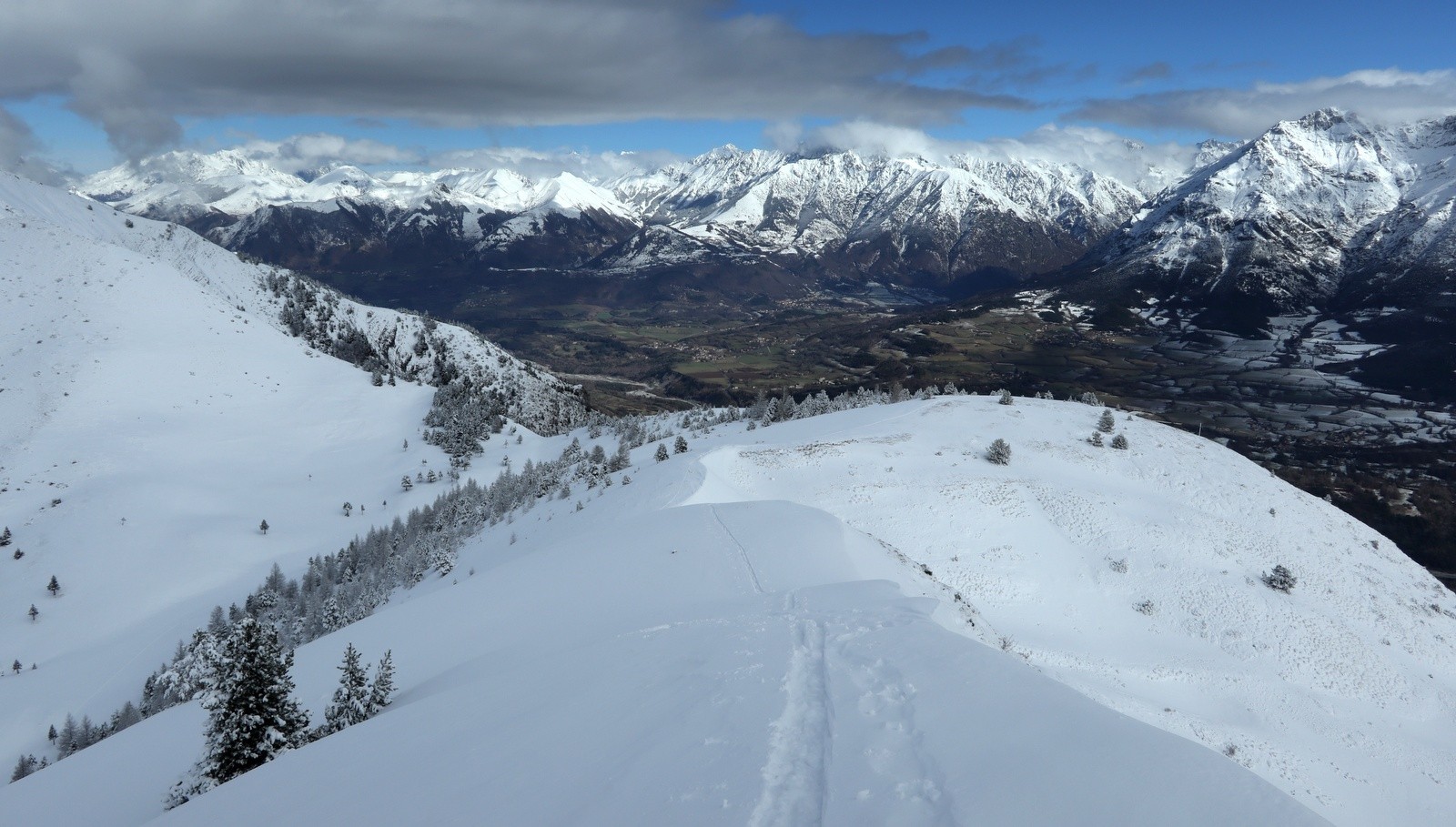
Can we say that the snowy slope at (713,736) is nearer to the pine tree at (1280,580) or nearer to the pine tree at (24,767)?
the pine tree at (24,767)

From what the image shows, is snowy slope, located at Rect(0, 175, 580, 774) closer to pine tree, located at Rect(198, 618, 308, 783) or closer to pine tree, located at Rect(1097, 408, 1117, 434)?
pine tree, located at Rect(198, 618, 308, 783)

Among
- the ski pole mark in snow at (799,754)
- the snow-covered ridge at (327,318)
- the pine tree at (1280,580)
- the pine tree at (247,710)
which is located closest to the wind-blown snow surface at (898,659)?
the ski pole mark in snow at (799,754)

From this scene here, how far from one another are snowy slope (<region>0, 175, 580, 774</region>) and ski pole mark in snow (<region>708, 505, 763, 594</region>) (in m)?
48.5

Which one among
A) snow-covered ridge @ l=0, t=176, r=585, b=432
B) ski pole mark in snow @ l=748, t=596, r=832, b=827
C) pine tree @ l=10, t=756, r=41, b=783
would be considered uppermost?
snow-covered ridge @ l=0, t=176, r=585, b=432

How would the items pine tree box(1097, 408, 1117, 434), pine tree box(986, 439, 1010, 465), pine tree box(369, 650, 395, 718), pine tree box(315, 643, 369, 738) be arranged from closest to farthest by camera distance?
pine tree box(315, 643, 369, 738) < pine tree box(369, 650, 395, 718) < pine tree box(986, 439, 1010, 465) < pine tree box(1097, 408, 1117, 434)

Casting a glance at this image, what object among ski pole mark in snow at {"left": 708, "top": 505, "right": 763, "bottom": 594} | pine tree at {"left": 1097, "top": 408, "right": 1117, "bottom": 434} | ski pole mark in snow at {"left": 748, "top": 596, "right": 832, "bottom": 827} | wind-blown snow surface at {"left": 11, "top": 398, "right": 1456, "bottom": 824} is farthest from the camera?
pine tree at {"left": 1097, "top": 408, "right": 1117, "bottom": 434}

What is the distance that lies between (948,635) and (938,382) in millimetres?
192091

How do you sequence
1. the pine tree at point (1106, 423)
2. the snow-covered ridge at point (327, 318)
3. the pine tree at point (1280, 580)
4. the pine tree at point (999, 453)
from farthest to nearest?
1. the snow-covered ridge at point (327, 318)
2. the pine tree at point (1106, 423)
3. the pine tree at point (999, 453)
4. the pine tree at point (1280, 580)

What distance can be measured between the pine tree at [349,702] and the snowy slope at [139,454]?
42.8 meters

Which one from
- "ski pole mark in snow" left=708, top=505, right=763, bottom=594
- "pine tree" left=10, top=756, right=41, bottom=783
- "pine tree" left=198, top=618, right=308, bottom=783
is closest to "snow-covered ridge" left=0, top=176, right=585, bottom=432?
"pine tree" left=10, top=756, right=41, bottom=783

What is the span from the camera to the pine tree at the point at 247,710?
56.9 ft

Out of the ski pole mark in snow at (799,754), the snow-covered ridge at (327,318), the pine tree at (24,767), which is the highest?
the snow-covered ridge at (327,318)

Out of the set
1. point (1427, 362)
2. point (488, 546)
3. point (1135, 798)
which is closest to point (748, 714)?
point (1135, 798)

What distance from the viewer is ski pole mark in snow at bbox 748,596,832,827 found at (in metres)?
9.84
